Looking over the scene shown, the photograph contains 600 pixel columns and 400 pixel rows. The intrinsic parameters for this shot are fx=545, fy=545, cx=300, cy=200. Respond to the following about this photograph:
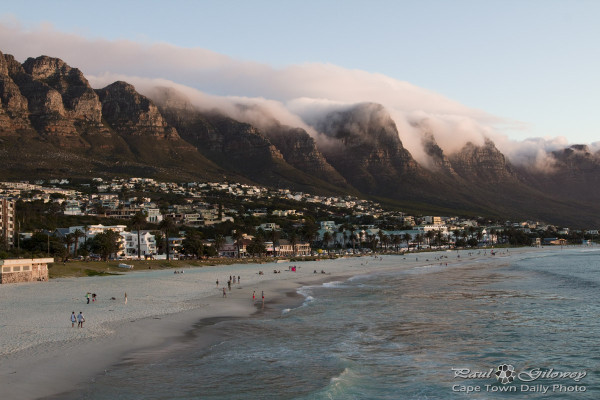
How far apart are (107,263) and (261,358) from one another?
66.7 meters

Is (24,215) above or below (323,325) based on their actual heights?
above

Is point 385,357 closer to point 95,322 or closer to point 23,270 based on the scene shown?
point 95,322

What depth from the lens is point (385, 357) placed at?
83.4 feet

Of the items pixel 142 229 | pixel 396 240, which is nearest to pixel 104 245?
pixel 142 229

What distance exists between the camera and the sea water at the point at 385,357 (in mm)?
20375

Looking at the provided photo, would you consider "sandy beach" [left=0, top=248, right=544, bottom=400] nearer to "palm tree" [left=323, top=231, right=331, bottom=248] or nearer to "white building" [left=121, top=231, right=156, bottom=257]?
"white building" [left=121, top=231, right=156, bottom=257]

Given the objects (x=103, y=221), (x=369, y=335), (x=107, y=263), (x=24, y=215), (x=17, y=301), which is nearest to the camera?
(x=369, y=335)

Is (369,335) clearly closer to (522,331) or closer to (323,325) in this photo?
(323,325)

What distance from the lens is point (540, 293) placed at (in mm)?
52531

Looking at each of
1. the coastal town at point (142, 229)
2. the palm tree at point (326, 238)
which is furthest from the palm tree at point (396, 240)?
the palm tree at point (326, 238)

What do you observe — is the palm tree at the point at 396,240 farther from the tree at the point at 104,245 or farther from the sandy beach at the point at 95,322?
the sandy beach at the point at 95,322

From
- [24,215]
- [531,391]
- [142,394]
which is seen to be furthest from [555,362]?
[24,215]

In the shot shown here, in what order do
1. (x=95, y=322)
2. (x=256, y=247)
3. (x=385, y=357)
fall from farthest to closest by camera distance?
(x=256, y=247), (x=95, y=322), (x=385, y=357)

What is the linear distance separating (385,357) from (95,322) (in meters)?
18.7
